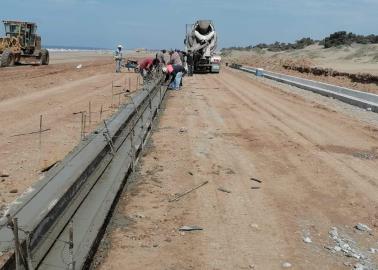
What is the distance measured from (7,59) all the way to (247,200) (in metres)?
31.9

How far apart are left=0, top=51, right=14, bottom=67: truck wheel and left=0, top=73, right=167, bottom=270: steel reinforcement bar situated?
95.8 feet

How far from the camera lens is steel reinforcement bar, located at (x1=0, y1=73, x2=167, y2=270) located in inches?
161

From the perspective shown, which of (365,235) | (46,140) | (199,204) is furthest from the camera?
(46,140)

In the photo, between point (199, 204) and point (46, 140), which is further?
point (46, 140)

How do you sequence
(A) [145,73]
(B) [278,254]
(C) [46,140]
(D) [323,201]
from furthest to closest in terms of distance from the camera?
(A) [145,73] → (C) [46,140] → (D) [323,201] → (B) [278,254]

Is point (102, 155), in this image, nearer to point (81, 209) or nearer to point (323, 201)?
point (81, 209)

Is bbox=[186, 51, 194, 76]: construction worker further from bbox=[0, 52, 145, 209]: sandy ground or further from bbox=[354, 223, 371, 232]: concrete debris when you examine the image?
bbox=[354, 223, 371, 232]: concrete debris

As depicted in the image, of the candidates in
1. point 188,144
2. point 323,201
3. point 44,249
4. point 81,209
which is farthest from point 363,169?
point 44,249

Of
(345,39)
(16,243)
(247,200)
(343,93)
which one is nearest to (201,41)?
(343,93)

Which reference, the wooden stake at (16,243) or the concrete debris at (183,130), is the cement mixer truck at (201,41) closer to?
the concrete debris at (183,130)

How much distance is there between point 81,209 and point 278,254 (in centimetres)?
196

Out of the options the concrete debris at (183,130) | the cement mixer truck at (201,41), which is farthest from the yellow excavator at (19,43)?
the concrete debris at (183,130)

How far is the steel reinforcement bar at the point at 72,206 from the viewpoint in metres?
4.09

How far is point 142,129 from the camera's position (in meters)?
10.3
